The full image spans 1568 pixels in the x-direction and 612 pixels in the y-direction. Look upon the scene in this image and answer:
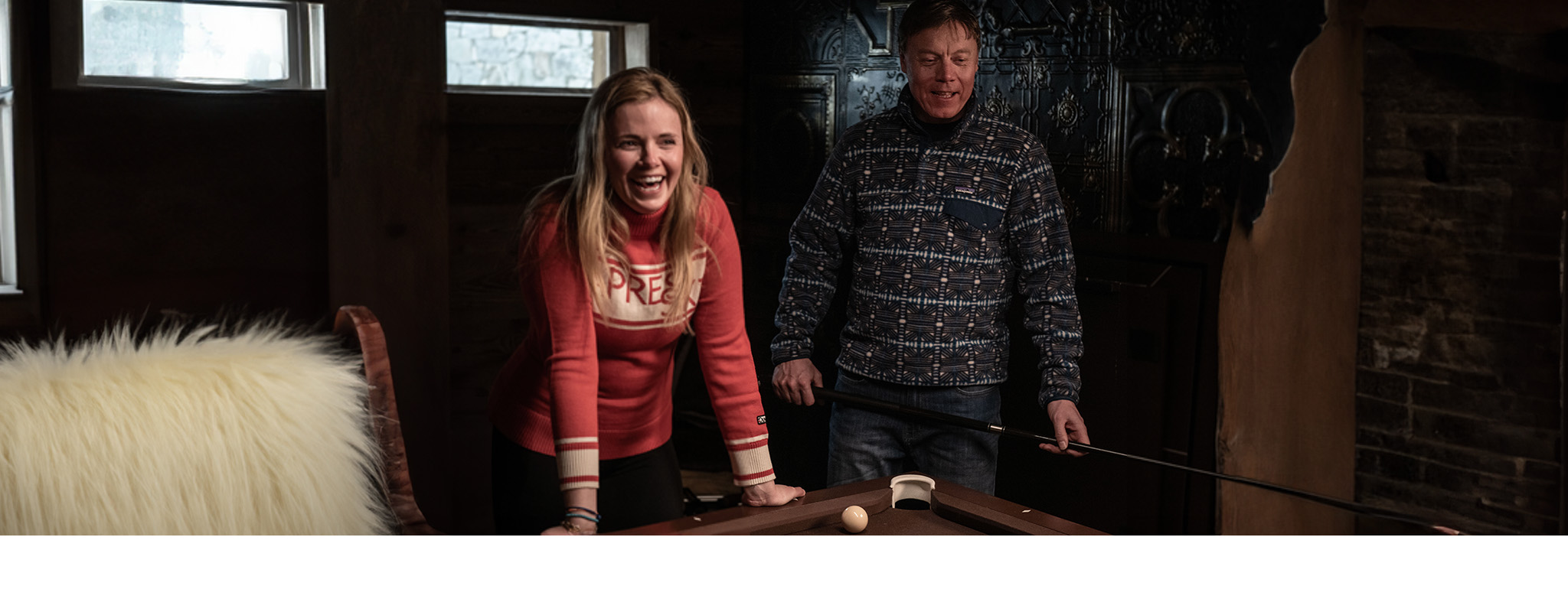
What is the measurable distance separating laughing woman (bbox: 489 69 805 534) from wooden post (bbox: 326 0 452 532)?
0.43 feet

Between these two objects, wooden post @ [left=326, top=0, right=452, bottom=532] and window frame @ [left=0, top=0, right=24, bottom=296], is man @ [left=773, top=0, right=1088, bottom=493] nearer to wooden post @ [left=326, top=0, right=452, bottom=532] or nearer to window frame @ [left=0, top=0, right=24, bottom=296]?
wooden post @ [left=326, top=0, right=452, bottom=532]

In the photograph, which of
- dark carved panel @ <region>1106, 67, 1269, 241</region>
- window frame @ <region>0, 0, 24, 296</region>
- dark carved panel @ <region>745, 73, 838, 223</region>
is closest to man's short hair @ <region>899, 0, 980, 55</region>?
dark carved panel @ <region>745, 73, 838, 223</region>

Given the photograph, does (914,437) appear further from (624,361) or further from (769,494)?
(624,361)

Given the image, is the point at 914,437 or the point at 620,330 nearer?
the point at 620,330

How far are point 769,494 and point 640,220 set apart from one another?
45 centimetres

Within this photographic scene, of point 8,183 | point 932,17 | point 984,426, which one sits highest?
point 932,17

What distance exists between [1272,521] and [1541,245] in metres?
0.64

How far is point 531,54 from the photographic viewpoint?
1.66 metres

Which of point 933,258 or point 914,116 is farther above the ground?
point 914,116

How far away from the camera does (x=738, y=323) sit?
169 cm

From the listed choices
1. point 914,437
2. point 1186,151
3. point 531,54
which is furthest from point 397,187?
point 1186,151

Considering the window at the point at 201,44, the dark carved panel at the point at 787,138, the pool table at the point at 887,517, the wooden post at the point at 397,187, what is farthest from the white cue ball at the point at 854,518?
the window at the point at 201,44
